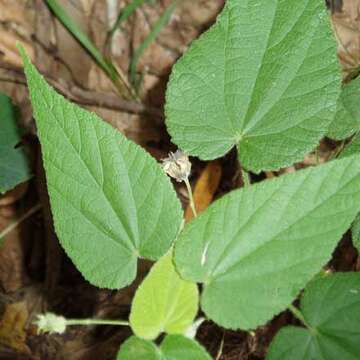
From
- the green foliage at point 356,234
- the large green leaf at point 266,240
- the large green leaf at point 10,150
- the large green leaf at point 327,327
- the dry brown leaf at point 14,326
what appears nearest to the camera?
the large green leaf at point 266,240

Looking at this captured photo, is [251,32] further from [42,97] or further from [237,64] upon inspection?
[42,97]

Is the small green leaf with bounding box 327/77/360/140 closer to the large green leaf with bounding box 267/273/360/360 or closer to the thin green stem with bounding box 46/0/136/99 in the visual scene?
the large green leaf with bounding box 267/273/360/360

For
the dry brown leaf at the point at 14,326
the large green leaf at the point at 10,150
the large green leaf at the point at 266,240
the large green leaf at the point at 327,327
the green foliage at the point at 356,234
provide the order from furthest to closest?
the dry brown leaf at the point at 14,326 < the large green leaf at the point at 10,150 < the green foliage at the point at 356,234 < the large green leaf at the point at 327,327 < the large green leaf at the point at 266,240

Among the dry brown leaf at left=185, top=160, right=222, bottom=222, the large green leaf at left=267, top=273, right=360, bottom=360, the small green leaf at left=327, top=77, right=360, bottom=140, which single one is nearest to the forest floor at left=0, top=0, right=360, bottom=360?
the dry brown leaf at left=185, top=160, right=222, bottom=222

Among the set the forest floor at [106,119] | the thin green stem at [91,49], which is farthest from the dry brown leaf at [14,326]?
the thin green stem at [91,49]

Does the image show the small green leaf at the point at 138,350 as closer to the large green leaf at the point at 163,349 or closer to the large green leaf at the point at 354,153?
the large green leaf at the point at 163,349

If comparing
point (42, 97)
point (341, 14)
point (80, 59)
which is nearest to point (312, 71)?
point (42, 97)

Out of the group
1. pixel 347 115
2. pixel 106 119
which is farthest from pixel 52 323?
pixel 106 119
